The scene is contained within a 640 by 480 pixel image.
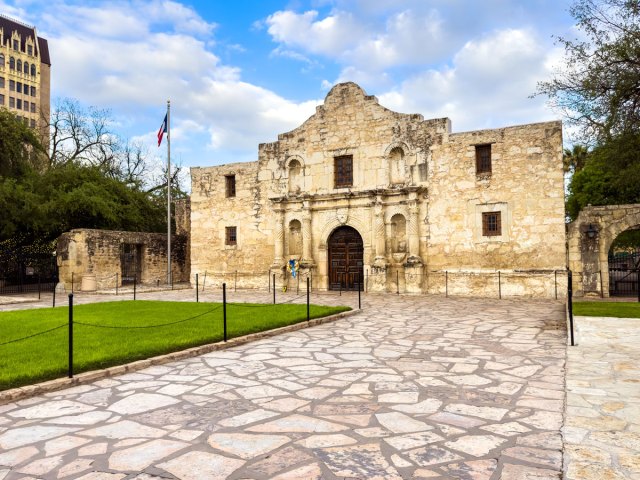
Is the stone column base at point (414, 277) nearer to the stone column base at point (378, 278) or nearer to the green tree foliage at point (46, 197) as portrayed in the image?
the stone column base at point (378, 278)

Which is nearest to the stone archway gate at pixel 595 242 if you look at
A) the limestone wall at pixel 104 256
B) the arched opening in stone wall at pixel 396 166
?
the arched opening in stone wall at pixel 396 166

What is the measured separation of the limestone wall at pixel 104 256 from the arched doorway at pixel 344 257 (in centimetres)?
962

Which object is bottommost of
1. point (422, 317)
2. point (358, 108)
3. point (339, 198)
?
point (422, 317)

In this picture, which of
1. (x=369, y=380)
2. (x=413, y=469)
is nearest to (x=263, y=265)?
(x=369, y=380)

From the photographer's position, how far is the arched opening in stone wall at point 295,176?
21719 millimetres

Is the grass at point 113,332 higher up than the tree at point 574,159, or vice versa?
the tree at point 574,159

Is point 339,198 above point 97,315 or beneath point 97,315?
above

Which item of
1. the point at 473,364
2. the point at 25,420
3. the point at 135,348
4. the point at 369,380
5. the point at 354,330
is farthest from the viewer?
the point at 354,330

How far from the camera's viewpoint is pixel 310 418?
14.5 feet

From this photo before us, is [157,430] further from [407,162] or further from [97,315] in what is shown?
[407,162]

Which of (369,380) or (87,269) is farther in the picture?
(87,269)

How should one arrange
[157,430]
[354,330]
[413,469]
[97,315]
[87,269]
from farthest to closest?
[87,269] < [97,315] < [354,330] < [157,430] < [413,469]

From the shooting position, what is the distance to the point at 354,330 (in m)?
9.79

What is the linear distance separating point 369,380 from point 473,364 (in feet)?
5.56
